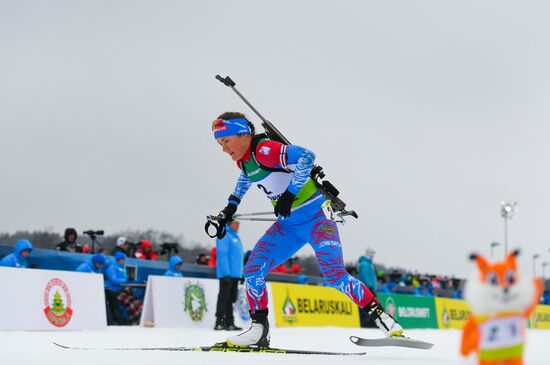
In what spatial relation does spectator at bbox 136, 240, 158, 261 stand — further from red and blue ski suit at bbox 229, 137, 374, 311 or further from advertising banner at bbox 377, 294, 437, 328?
red and blue ski suit at bbox 229, 137, 374, 311

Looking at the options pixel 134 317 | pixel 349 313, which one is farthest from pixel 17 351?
pixel 349 313

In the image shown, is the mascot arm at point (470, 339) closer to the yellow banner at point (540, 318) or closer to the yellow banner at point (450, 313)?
the yellow banner at point (450, 313)

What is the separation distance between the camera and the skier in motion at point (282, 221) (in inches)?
209

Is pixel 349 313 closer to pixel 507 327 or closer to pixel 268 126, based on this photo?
pixel 268 126

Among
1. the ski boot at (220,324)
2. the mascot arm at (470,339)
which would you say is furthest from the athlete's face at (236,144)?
the ski boot at (220,324)

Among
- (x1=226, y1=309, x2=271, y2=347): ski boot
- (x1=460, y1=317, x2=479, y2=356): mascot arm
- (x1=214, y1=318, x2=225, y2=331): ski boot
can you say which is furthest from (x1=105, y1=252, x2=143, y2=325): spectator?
(x1=460, y1=317, x2=479, y2=356): mascot arm

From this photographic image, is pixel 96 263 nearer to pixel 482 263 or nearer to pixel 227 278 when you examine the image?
pixel 227 278

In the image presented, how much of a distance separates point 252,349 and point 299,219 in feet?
3.42

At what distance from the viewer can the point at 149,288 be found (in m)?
11.7

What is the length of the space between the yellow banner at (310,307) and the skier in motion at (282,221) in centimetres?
818

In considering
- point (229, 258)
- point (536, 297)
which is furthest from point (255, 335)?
point (229, 258)

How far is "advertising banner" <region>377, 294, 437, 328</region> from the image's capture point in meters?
17.0

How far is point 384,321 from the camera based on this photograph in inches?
207

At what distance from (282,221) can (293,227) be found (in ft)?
0.34
